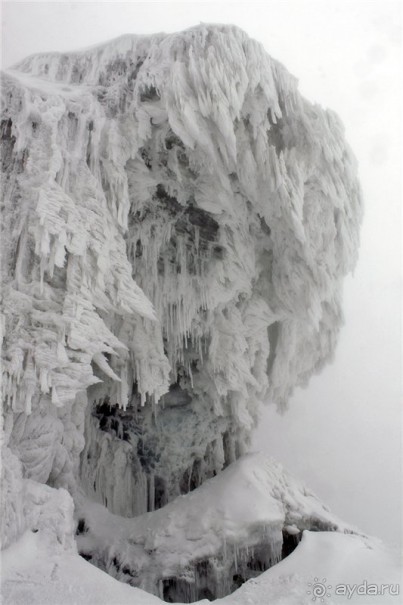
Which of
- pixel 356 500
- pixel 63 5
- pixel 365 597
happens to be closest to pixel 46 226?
pixel 365 597

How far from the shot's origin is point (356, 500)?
1809 cm

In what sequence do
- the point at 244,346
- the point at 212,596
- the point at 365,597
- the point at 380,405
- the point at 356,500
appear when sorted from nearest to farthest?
the point at 365,597 < the point at 212,596 < the point at 244,346 < the point at 356,500 < the point at 380,405

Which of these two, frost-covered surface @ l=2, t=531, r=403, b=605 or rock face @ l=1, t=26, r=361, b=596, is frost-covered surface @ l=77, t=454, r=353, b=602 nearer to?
frost-covered surface @ l=2, t=531, r=403, b=605

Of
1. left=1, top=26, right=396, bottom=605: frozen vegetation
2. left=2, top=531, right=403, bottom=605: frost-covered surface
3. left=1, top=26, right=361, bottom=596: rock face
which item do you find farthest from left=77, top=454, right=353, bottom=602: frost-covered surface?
left=1, top=26, right=361, bottom=596: rock face

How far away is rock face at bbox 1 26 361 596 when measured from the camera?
579 cm

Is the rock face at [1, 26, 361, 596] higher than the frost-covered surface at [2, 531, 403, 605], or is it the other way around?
the rock face at [1, 26, 361, 596]

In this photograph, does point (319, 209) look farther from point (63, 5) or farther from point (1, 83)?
point (63, 5)

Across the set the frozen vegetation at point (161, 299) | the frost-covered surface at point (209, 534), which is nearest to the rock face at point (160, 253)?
the frozen vegetation at point (161, 299)

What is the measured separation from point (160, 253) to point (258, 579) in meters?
4.75

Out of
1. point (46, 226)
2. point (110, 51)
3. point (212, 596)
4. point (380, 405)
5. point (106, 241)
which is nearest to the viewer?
point (46, 226)

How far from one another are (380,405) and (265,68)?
15485 millimetres

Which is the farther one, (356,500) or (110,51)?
(356,500)

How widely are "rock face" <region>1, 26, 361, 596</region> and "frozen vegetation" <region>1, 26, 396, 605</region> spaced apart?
0.03 metres

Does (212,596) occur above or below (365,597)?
below
